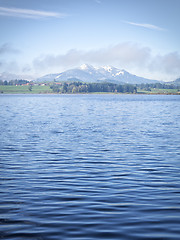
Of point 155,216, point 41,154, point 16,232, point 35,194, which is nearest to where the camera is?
point 16,232

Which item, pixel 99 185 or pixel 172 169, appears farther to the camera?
pixel 172 169

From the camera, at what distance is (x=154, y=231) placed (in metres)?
11.3

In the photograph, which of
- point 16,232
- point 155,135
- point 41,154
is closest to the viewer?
point 16,232

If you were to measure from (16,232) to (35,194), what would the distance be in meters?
4.33

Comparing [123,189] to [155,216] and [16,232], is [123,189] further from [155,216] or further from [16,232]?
[16,232]

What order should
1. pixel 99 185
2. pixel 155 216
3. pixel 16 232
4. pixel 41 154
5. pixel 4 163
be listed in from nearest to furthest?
pixel 16 232
pixel 155 216
pixel 99 185
pixel 4 163
pixel 41 154

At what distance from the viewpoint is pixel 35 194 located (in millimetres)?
15609

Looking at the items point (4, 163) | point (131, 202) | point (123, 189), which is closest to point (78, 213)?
point (131, 202)

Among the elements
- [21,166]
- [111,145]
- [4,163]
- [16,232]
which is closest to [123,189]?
[16,232]

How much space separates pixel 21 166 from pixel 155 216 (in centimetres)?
1210

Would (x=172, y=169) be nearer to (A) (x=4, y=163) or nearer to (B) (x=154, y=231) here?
(B) (x=154, y=231)

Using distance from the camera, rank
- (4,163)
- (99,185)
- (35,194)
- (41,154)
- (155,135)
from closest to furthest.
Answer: (35,194) → (99,185) → (4,163) → (41,154) → (155,135)

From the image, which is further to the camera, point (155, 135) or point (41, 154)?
point (155, 135)

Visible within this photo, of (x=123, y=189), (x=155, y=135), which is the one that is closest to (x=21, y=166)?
(x=123, y=189)
